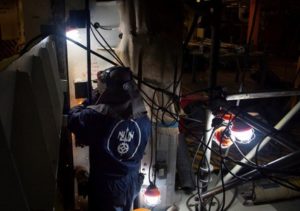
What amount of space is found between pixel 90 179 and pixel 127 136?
85 cm

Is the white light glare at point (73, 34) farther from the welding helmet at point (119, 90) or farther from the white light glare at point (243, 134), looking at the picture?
the white light glare at point (243, 134)

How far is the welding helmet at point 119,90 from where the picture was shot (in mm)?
3744

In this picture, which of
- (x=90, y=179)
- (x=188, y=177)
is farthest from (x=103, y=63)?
(x=188, y=177)

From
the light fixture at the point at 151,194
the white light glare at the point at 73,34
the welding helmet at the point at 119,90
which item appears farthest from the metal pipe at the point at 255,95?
the white light glare at the point at 73,34

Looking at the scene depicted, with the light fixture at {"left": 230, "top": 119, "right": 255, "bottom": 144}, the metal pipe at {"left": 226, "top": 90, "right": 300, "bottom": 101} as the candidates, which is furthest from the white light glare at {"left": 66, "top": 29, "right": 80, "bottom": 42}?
the light fixture at {"left": 230, "top": 119, "right": 255, "bottom": 144}

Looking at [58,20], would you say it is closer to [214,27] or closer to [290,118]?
[214,27]

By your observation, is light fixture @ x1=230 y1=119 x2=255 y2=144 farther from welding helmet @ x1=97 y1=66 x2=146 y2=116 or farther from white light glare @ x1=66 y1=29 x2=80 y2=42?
white light glare @ x1=66 y1=29 x2=80 y2=42

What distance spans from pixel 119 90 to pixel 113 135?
0.56m

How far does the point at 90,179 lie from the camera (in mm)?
4270

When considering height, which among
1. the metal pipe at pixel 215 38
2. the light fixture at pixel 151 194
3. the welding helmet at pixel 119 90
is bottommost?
the light fixture at pixel 151 194

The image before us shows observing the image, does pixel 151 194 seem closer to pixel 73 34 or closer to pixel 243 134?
pixel 243 134

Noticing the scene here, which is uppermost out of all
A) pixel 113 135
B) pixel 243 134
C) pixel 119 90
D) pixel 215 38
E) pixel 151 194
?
pixel 215 38

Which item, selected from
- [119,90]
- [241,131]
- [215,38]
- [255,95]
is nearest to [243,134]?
[241,131]

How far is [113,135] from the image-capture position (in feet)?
12.8
